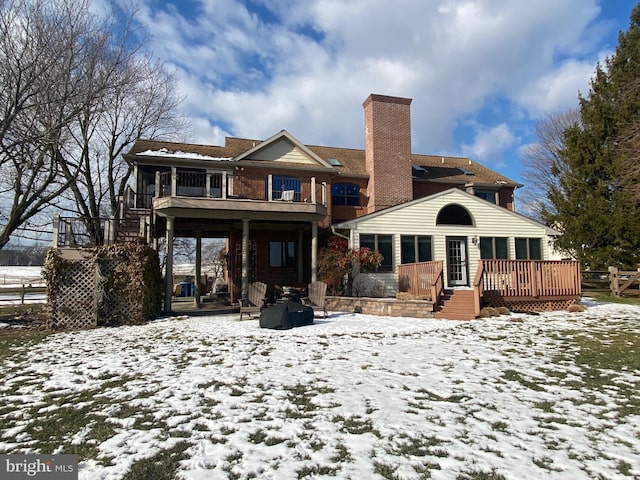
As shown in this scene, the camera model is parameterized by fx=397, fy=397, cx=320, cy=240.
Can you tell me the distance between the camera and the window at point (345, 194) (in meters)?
20.3

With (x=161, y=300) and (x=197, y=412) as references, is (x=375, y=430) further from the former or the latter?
(x=161, y=300)

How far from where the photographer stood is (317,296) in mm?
12258

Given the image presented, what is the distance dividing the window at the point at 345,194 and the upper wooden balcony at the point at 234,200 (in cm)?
206

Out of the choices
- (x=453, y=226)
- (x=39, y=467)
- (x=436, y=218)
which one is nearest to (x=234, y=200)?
(x=436, y=218)

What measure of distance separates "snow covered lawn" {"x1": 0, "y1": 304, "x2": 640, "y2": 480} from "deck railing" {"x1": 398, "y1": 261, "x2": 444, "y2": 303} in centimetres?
388

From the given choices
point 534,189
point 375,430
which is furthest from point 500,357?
point 534,189

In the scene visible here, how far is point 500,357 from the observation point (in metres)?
6.56

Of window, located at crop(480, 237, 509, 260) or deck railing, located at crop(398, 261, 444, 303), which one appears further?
window, located at crop(480, 237, 509, 260)

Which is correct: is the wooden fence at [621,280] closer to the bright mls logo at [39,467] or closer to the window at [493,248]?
the window at [493,248]

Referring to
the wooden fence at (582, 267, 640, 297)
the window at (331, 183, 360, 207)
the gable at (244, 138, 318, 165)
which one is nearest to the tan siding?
the wooden fence at (582, 267, 640, 297)

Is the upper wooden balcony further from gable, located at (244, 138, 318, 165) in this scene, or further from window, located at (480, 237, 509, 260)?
window, located at (480, 237, 509, 260)

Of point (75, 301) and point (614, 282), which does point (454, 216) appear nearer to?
point (614, 282)

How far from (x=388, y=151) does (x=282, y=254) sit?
25.2 ft

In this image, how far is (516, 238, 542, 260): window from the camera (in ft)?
58.8
